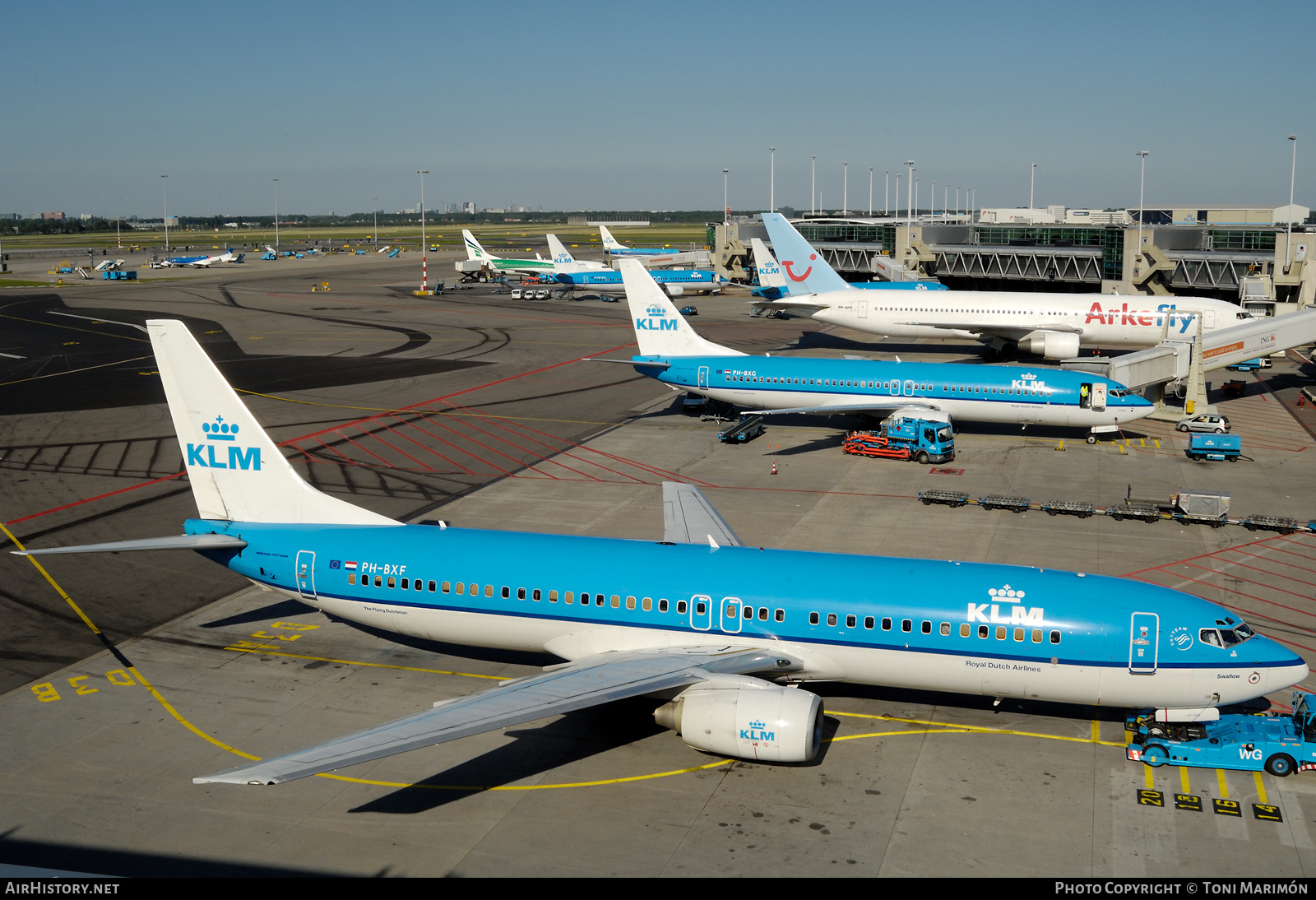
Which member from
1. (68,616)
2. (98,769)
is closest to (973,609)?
(98,769)

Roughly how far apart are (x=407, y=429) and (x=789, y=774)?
137 ft

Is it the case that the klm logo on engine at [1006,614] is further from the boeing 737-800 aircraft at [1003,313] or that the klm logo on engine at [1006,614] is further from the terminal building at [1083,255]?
the terminal building at [1083,255]

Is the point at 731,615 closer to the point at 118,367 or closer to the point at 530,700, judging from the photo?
the point at 530,700

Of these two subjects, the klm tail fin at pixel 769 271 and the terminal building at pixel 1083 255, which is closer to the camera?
the terminal building at pixel 1083 255

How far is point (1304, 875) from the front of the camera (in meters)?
18.7

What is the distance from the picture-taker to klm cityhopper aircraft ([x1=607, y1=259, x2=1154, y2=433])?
54781 millimetres

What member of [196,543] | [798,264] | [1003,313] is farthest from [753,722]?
[798,264]

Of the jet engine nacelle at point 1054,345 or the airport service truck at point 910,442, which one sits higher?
the jet engine nacelle at point 1054,345

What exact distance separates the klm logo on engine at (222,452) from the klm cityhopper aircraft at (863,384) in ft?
99.4

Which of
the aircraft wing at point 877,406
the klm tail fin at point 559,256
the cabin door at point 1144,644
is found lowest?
the cabin door at point 1144,644

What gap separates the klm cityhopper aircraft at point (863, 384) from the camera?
5478 cm

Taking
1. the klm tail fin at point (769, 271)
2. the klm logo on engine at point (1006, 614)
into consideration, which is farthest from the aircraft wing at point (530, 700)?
the klm tail fin at point (769, 271)

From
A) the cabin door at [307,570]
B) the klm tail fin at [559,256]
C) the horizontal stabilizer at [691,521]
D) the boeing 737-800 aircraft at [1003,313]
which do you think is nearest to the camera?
the cabin door at [307,570]

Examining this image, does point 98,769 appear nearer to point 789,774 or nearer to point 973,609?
point 789,774
